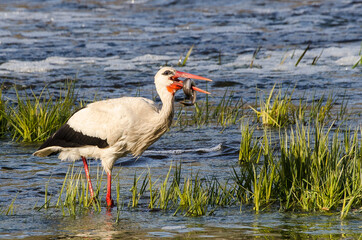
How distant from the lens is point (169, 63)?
49.8 feet

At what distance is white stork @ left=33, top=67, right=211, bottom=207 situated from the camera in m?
6.17

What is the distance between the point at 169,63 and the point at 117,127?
29.4 ft

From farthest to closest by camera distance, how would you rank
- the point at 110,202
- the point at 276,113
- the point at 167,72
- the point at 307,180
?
the point at 276,113 → the point at 167,72 → the point at 110,202 → the point at 307,180

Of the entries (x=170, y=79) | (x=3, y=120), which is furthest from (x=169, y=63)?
(x=170, y=79)

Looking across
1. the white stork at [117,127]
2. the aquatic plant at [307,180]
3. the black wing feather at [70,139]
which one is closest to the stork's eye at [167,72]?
the white stork at [117,127]

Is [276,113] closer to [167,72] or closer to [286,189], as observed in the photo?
[167,72]

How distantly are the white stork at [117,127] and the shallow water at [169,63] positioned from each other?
15.8 inches

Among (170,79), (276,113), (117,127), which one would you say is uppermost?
(170,79)

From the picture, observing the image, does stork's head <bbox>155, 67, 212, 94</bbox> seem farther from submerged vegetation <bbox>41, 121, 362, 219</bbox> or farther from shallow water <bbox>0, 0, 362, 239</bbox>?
shallow water <bbox>0, 0, 362, 239</bbox>

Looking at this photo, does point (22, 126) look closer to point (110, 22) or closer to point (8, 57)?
point (8, 57)

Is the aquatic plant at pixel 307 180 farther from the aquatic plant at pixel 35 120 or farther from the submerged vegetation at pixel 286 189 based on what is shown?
the aquatic plant at pixel 35 120

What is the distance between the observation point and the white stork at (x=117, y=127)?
6.17 m

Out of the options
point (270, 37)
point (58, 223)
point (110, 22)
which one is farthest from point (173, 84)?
point (110, 22)

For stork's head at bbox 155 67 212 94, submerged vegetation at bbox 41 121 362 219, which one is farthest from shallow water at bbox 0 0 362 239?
stork's head at bbox 155 67 212 94
